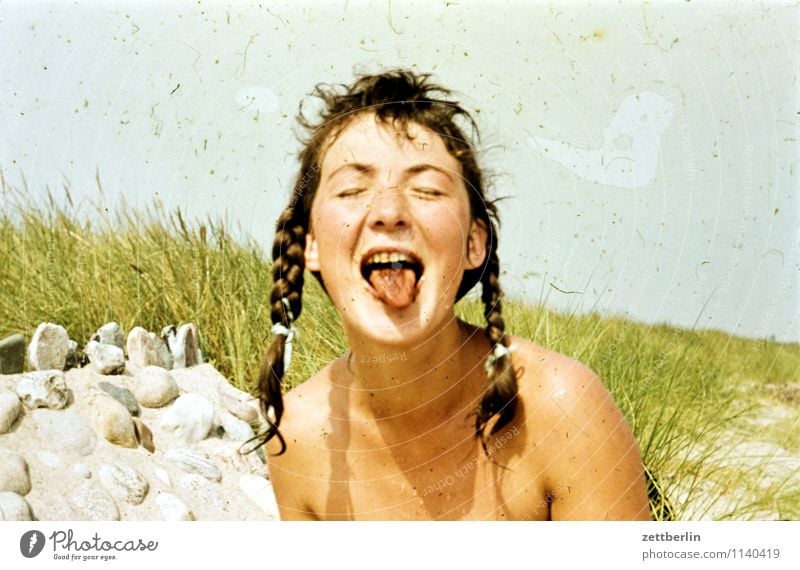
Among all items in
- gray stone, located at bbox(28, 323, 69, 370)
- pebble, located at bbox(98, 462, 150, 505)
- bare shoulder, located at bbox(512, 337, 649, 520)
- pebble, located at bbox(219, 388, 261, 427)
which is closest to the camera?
bare shoulder, located at bbox(512, 337, 649, 520)

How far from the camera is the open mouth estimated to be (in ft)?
5.89

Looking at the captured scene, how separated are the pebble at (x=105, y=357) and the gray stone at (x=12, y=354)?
0.13 m

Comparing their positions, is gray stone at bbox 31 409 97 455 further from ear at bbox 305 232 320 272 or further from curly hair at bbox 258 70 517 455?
ear at bbox 305 232 320 272

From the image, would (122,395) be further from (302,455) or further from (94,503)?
(302,455)

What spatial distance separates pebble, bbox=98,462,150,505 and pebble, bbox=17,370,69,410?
160 mm

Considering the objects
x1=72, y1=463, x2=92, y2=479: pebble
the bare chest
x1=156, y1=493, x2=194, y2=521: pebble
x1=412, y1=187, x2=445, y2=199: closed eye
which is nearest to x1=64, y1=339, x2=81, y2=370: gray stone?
x1=72, y1=463, x2=92, y2=479: pebble

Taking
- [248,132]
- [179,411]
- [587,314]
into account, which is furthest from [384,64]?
[179,411]

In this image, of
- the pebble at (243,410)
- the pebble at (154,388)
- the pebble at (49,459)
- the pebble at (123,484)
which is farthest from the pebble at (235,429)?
the pebble at (49,459)

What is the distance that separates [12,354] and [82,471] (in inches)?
11.3

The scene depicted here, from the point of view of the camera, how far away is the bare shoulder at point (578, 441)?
1.78m

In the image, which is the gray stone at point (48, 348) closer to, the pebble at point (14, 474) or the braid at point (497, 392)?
the pebble at point (14, 474)

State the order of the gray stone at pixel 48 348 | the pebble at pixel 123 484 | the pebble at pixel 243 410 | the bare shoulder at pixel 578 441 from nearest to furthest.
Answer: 1. the bare shoulder at pixel 578 441
2. the pebble at pixel 123 484
3. the gray stone at pixel 48 348
4. the pebble at pixel 243 410

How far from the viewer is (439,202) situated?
1.80m

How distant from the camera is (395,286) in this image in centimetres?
181
